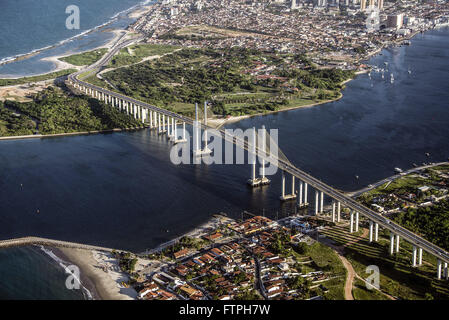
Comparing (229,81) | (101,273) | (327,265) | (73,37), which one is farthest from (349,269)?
(73,37)

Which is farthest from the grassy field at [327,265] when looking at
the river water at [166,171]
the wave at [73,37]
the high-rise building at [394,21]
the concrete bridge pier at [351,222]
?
the high-rise building at [394,21]

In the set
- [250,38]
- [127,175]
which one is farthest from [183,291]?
[250,38]

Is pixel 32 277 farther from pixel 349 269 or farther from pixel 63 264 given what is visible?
pixel 349 269

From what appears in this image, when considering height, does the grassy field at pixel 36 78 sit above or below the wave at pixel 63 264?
above

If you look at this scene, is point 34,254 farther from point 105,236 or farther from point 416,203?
point 416,203

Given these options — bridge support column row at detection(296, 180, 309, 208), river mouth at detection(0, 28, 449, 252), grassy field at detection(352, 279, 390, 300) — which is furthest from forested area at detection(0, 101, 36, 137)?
grassy field at detection(352, 279, 390, 300)

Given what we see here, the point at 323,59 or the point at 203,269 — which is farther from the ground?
the point at 323,59

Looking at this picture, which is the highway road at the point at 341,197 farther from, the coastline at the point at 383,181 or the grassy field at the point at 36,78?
the grassy field at the point at 36,78
